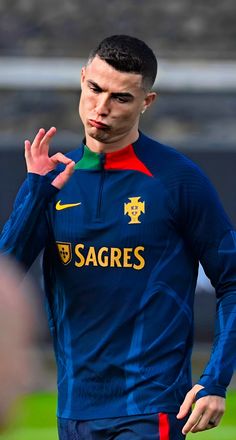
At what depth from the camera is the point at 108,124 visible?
4.22 meters

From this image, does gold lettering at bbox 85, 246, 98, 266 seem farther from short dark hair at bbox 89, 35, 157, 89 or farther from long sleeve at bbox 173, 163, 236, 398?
short dark hair at bbox 89, 35, 157, 89

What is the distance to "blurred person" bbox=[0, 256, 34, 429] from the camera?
1607mm

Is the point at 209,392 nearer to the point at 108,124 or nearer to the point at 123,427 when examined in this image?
the point at 123,427

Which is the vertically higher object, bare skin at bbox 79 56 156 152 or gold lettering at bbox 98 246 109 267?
bare skin at bbox 79 56 156 152

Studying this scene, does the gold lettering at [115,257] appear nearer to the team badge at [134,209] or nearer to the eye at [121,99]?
the team badge at [134,209]

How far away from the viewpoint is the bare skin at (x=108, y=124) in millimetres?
4098

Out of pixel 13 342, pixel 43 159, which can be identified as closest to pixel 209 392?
pixel 43 159

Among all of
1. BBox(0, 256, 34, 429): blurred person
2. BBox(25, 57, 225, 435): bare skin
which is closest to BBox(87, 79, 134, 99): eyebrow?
BBox(25, 57, 225, 435): bare skin

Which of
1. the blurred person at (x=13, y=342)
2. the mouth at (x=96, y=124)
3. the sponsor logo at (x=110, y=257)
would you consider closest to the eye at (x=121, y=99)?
the mouth at (x=96, y=124)

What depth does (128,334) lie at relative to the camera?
419cm

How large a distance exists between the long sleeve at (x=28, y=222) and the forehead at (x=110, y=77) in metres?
0.40

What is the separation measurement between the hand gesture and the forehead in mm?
1076

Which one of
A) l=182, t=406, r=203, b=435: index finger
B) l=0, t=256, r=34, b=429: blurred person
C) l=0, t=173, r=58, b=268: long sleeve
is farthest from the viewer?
l=0, t=173, r=58, b=268: long sleeve

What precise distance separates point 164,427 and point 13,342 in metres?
2.67
